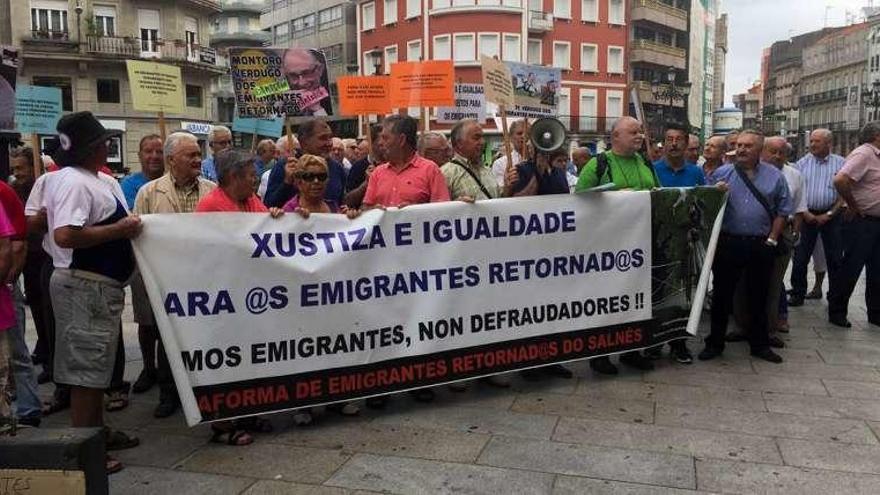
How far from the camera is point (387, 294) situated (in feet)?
14.9

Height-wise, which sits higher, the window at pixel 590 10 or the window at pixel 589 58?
the window at pixel 590 10

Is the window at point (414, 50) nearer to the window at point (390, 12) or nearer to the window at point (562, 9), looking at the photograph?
the window at point (390, 12)

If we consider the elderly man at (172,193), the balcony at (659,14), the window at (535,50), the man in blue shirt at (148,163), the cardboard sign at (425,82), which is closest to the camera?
the elderly man at (172,193)

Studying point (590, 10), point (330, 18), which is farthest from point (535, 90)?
point (330, 18)

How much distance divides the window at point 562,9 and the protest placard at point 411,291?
40.9 metres

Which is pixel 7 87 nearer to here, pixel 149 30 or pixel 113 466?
pixel 113 466

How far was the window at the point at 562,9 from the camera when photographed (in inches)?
1734

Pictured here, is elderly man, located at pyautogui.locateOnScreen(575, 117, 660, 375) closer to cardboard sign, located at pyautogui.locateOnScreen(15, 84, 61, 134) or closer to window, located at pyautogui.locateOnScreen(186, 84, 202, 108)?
cardboard sign, located at pyautogui.locateOnScreen(15, 84, 61, 134)

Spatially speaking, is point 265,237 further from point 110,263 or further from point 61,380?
point 61,380

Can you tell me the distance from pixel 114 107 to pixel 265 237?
38.3m

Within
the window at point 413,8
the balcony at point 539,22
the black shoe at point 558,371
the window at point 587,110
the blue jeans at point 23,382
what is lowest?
the black shoe at point 558,371

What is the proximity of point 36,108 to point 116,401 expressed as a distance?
11.7 ft

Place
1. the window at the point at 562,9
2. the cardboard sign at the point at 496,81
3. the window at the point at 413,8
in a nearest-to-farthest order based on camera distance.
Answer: the cardboard sign at the point at 496,81 < the window at the point at 413,8 < the window at the point at 562,9

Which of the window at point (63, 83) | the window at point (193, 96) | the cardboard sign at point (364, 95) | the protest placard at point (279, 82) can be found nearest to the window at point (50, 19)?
the window at point (63, 83)
